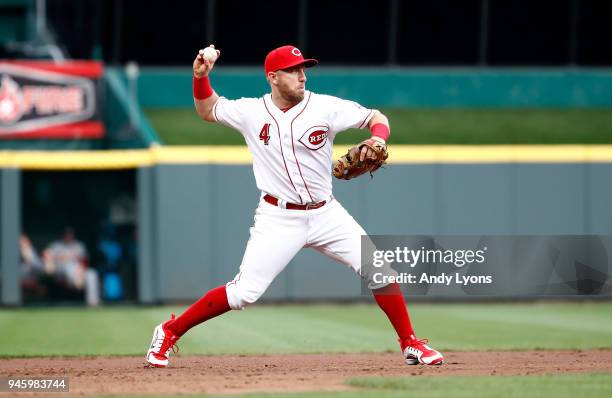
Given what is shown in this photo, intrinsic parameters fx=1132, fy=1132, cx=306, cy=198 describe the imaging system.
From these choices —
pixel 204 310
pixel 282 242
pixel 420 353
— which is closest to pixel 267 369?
pixel 204 310

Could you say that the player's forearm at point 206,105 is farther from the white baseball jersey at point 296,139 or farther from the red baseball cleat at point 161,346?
the red baseball cleat at point 161,346

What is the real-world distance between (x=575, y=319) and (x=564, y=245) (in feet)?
4.31

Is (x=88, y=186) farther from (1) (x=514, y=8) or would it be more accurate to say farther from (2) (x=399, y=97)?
(1) (x=514, y=8)

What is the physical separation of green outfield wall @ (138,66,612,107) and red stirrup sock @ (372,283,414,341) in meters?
13.0

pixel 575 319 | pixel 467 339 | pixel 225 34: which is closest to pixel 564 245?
pixel 575 319

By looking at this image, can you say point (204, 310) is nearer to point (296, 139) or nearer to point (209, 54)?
point (296, 139)

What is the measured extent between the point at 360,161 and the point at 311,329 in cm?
470

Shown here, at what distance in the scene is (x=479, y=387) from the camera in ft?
18.8

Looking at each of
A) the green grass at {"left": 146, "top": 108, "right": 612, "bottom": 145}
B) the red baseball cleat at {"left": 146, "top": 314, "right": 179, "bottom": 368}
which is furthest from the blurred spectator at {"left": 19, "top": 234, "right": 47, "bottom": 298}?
the red baseball cleat at {"left": 146, "top": 314, "right": 179, "bottom": 368}

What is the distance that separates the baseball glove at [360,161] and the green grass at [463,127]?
10.1 metres

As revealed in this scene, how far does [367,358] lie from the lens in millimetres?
7934

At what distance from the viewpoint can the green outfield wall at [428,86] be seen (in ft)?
64.8

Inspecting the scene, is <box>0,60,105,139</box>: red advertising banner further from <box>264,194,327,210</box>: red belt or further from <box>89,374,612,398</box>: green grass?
<box>89,374,612,398</box>: green grass

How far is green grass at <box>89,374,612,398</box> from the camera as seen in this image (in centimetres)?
542
